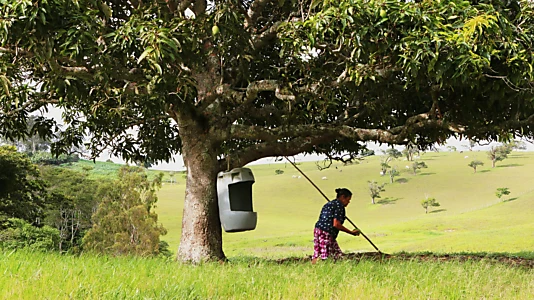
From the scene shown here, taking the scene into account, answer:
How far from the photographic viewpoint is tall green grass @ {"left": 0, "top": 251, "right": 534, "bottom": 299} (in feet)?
16.2

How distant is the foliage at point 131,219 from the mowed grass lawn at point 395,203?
1206cm

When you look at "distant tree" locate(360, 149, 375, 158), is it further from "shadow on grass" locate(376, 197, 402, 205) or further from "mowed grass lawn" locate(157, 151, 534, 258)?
"shadow on grass" locate(376, 197, 402, 205)

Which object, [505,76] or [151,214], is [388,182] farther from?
[505,76]

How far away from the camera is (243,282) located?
578 cm

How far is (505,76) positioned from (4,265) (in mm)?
6301

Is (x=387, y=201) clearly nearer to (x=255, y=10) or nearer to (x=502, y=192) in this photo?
(x=502, y=192)

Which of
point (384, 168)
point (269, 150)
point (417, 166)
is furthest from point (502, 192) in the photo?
point (269, 150)

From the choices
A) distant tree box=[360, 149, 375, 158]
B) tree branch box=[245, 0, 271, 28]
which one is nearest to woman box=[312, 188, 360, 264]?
tree branch box=[245, 0, 271, 28]

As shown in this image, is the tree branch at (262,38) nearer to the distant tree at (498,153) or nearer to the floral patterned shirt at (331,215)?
the floral patterned shirt at (331,215)

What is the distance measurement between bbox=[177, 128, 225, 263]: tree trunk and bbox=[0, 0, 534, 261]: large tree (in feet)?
0.07

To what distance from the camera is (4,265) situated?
570cm

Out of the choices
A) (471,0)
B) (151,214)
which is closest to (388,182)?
(151,214)

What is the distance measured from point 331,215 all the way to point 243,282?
2.83 meters

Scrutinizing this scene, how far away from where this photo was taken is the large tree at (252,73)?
591cm
